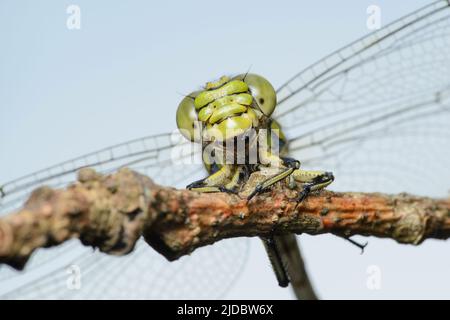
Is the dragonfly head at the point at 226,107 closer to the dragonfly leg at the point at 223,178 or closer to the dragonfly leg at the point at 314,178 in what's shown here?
the dragonfly leg at the point at 223,178

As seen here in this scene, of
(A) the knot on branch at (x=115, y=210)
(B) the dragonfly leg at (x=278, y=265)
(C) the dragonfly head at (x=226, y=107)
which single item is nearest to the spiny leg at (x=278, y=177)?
(C) the dragonfly head at (x=226, y=107)

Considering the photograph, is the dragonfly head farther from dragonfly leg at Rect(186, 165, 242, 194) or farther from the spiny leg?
the spiny leg

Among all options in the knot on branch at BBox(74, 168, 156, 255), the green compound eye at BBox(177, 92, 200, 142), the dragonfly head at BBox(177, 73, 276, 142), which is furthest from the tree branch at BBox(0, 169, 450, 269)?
the green compound eye at BBox(177, 92, 200, 142)

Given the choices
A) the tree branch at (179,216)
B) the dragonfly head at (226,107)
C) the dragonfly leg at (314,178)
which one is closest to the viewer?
the tree branch at (179,216)

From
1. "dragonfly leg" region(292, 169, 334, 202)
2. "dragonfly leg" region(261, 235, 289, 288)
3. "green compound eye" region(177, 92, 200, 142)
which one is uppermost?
"green compound eye" region(177, 92, 200, 142)

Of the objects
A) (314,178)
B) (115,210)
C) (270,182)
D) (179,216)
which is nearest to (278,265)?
(314,178)

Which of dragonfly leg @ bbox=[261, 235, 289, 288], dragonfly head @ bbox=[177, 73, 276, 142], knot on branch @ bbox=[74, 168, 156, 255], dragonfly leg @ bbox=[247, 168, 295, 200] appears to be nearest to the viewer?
knot on branch @ bbox=[74, 168, 156, 255]
